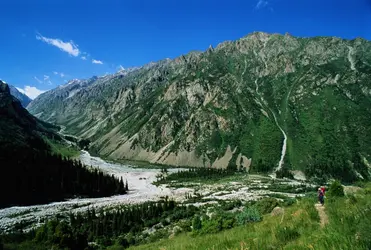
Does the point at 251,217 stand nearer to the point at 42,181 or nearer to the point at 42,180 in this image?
→ the point at 42,180

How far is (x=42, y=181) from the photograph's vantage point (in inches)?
4481

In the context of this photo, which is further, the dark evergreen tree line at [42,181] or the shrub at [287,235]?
the dark evergreen tree line at [42,181]

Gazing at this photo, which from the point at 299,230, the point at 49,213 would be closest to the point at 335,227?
the point at 299,230

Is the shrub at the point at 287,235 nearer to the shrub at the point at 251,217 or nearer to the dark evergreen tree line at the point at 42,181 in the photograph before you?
the shrub at the point at 251,217

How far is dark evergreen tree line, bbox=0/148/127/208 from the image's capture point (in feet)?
344

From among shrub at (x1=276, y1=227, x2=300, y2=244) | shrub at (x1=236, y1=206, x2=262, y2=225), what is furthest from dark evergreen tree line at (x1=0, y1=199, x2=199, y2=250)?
shrub at (x1=276, y1=227, x2=300, y2=244)

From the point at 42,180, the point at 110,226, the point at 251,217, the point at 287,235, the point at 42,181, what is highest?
the point at 287,235

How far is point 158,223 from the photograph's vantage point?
2820 inches

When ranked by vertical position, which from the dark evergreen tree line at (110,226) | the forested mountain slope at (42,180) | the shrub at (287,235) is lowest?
the dark evergreen tree line at (110,226)

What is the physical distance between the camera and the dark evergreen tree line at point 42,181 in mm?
104875

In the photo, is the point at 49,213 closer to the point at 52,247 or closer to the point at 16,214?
the point at 16,214

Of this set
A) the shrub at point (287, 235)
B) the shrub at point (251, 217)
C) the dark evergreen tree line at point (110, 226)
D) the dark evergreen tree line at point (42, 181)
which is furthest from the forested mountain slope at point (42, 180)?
the shrub at point (287, 235)

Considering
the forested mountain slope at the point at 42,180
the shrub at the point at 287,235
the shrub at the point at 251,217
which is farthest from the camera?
the forested mountain slope at the point at 42,180

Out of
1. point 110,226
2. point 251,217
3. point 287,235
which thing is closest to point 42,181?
point 110,226
